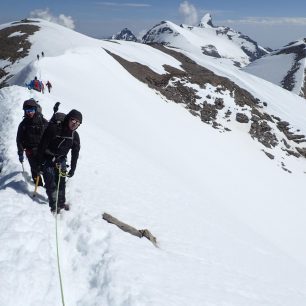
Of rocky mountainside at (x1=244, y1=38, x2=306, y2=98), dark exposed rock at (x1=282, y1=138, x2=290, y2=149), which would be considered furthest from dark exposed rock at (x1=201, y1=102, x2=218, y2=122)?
rocky mountainside at (x1=244, y1=38, x2=306, y2=98)

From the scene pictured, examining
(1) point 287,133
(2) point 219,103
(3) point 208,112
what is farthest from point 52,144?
(1) point 287,133

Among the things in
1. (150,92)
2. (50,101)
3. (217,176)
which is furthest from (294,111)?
(50,101)

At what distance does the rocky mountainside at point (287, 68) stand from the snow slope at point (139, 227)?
10743 centimetres

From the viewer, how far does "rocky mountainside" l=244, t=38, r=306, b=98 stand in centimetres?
13725

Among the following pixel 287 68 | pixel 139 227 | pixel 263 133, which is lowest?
pixel 263 133

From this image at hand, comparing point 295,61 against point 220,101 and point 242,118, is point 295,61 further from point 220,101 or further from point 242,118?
point 242,118

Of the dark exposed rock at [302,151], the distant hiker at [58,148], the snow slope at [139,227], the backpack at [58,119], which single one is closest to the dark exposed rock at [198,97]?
the dark exposed rock at [302,151]

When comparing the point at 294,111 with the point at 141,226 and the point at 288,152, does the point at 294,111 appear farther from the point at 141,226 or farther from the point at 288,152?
the point at 141,226

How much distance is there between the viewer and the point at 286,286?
13375mm

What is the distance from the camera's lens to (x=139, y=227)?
13766 mm

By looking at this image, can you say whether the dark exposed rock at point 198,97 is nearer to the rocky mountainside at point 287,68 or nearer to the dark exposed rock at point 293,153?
the dark exposed rock at point 293,153

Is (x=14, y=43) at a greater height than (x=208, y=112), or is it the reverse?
(x=14, y=43)

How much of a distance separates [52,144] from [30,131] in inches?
56.2

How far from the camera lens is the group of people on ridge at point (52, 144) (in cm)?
1069
